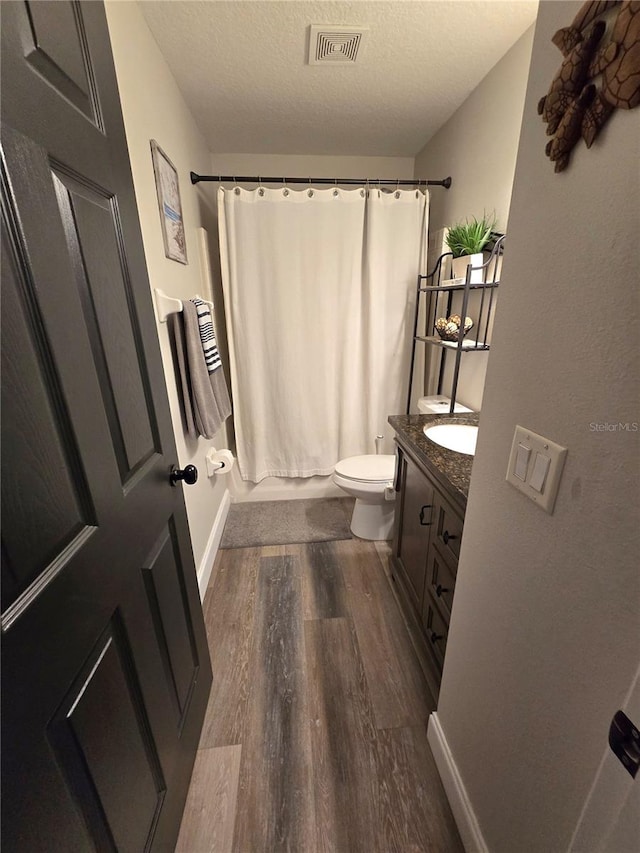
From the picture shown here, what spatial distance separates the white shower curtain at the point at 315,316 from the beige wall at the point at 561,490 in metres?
1.64

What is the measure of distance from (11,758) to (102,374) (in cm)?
57

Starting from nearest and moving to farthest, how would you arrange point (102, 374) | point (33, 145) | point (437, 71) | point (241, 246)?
point (33, 145) < point (102, 374) < point (437, 71) < point (241, 246)

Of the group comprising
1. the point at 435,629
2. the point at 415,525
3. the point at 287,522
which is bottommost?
the point at 287,522

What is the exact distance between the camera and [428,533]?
4.26 ft

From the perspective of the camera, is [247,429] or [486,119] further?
[247,429]

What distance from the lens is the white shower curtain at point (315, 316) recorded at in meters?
2.06

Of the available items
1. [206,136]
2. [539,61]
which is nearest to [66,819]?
[539,61]

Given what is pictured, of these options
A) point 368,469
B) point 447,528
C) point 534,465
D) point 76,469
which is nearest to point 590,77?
point 534,465

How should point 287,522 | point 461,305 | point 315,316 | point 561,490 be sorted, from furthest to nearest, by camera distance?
1. point 287,522
2. point 315,316
3. point 461,305
4. point 561,490

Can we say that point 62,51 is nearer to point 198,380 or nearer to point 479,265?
point 198,380

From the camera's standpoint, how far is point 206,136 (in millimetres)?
2084

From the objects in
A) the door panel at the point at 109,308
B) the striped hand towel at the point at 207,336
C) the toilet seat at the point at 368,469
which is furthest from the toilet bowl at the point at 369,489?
the door panel at the point at 109,308

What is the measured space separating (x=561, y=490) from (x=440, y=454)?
0.73 meters

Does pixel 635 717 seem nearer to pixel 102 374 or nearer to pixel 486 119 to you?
pixel 102 374
